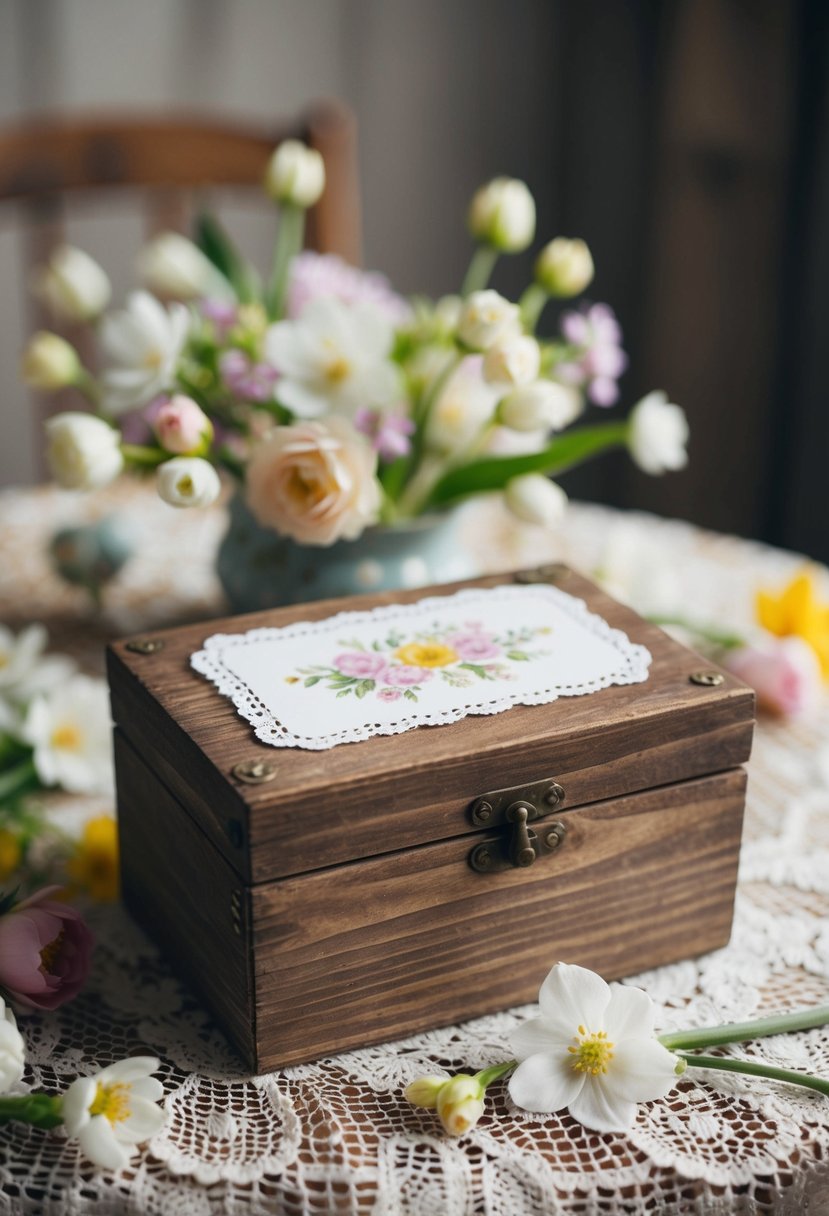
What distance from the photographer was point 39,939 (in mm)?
876

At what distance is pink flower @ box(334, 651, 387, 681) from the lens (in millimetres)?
946

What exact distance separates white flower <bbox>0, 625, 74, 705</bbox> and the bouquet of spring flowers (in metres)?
0.19

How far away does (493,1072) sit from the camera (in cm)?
85

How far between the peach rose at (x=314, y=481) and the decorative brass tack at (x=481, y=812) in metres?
0.31

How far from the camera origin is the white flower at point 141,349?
1111 millimetres

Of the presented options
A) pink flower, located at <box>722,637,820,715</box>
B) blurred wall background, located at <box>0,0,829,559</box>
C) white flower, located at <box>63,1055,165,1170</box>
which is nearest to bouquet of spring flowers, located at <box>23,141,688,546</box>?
pink flower, located at <box>722,637,820,715</box>

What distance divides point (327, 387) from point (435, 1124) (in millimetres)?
578

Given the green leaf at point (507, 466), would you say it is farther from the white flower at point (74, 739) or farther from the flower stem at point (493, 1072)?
the flower stem at point (493, 1072)

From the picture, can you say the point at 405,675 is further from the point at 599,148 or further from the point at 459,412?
the point at 599,148

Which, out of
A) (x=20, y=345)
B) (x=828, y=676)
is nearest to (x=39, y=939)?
(x=828, y=676)

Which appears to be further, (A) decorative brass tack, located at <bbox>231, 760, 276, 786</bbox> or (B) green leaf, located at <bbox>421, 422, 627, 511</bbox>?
(B) green leaf, located at <bbox>421, 422, 627, 511</bbox>

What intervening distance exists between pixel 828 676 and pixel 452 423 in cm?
47

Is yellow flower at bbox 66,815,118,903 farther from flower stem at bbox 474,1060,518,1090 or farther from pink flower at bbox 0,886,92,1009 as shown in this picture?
flower stem at bbox 474,1060,518,1090

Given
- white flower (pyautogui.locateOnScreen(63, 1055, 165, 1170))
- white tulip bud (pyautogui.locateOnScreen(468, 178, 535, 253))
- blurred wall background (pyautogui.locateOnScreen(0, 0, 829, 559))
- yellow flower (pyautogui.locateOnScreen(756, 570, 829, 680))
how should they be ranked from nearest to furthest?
white flower (pyautogui.locateOnScreen(63, 1055, 165, 1170))
white tulip bud (pyautogui.locateOnScreen(468, 178, 535, 253))
yellow flower (pyautogui.locateOnScreen(756, 570, 829, 680))
blurred wall background (pyautogui.locateOnScreen(0, 0, 829, 559))
